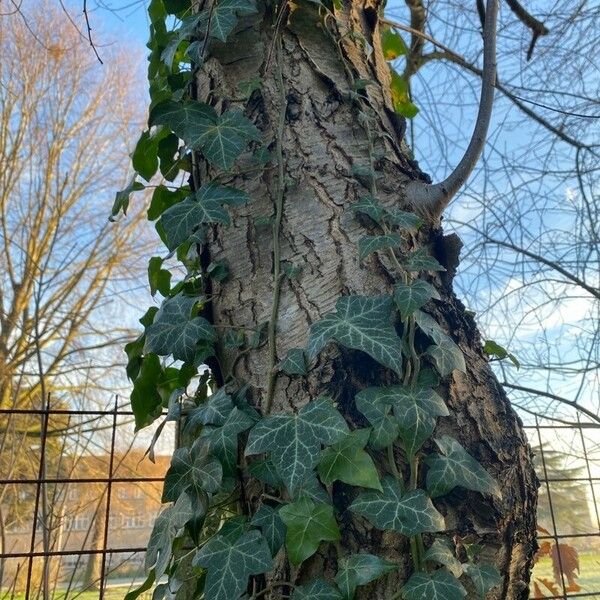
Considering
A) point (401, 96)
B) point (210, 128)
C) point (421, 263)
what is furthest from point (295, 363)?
point (401, 96)

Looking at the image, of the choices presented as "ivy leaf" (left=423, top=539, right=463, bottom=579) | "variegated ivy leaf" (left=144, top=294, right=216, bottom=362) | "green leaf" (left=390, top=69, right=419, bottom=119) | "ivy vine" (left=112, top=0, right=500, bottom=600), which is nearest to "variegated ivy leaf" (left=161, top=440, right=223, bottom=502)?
"ivy vine" (left=112, top=0, right=500, bottom=600)

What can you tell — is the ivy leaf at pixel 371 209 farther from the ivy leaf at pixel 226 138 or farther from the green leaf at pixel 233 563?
the green leaf at pixel 233 563

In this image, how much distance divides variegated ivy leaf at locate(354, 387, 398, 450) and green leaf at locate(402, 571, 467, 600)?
115mm

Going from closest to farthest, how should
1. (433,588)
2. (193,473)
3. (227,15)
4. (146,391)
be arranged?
(433,588) < (193,473) < (227,15) < (146,391)

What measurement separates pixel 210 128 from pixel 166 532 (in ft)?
1.51

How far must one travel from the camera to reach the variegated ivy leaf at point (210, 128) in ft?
2.15

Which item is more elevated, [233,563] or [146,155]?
[146,155]

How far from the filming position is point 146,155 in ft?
2.75

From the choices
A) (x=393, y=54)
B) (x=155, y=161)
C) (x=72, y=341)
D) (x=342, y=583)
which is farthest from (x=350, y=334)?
(x=72, y=341)

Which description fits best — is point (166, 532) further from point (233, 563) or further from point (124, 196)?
point (124, 196)

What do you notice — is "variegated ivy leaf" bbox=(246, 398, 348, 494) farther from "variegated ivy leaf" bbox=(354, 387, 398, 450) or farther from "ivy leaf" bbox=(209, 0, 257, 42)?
"ivy leaf" bbox=(209, 0, 257, 42)

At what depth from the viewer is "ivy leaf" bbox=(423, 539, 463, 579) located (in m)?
0.50

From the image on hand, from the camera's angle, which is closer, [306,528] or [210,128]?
[306,528]

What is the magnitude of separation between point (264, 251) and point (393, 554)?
0.35m
